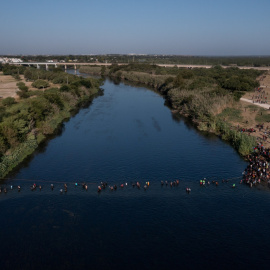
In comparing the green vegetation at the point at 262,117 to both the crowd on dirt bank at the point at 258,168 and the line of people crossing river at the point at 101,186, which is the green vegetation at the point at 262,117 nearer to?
the crowd on dirt bank at the point at 258,168

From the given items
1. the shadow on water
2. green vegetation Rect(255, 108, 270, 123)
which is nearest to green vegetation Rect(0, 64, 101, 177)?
the shadow on water

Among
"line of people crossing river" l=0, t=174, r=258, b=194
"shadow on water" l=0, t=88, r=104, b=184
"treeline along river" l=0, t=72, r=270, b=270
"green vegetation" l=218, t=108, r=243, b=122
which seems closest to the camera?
"treeline along river" l=0, t=72, r=270, b=270

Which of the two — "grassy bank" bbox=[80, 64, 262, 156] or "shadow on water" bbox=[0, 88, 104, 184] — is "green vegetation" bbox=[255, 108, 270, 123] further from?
"shadow on water" bbox=[0, 88, 104, 184]

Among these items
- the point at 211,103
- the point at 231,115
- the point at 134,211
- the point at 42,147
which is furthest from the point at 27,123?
the point at 231,115

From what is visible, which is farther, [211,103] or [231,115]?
[211,103]

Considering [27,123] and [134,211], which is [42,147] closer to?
[27,123]

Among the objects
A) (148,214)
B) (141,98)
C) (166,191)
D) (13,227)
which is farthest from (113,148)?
(141,98)
